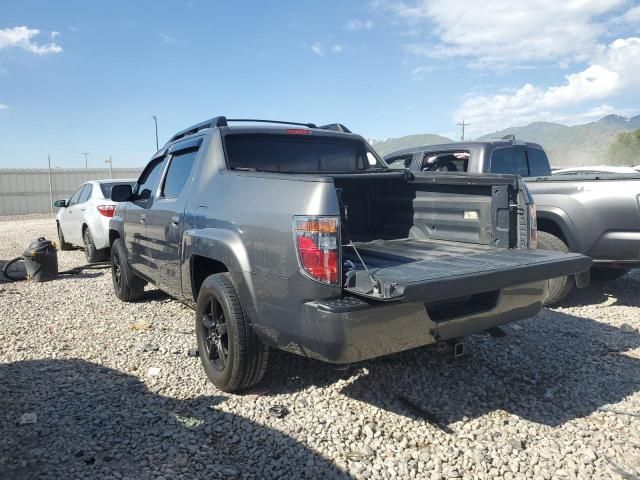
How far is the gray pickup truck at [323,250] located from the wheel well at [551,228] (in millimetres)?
2162

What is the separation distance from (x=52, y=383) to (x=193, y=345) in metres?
1.16

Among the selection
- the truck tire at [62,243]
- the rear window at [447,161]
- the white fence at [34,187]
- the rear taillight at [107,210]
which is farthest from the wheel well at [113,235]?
the white fence at [34,187]

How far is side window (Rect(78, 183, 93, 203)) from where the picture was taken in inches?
368

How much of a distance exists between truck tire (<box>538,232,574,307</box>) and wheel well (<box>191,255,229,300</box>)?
3.55m

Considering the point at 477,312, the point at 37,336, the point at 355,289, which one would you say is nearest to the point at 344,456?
the point at 355,289

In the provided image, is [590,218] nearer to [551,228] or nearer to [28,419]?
[551,228]

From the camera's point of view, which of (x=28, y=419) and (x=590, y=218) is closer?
(x=28, y=419)

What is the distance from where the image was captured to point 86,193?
374 inches

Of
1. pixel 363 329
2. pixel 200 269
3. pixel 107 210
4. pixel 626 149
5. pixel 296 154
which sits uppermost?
pixel 626 149

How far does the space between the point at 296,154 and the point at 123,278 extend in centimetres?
300

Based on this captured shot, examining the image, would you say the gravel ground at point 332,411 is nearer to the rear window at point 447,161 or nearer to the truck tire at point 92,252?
the rear window at point 447,161

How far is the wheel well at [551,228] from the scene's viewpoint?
18.2 feet

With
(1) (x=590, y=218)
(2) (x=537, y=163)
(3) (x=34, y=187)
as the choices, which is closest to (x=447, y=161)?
(2) (x=537, y=163)

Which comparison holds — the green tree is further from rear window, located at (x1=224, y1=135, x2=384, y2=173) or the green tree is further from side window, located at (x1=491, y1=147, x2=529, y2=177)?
rear window, located at (x1=224, y1=135, x2=384, y2=173)
